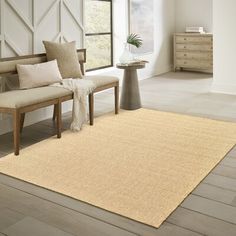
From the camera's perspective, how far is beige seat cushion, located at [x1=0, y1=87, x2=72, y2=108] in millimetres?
3033

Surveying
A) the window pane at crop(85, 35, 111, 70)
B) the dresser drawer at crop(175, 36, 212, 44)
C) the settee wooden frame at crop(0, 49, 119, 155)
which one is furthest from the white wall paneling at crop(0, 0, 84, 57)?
the dresser drawer at crop(175, 36, 212, 44)

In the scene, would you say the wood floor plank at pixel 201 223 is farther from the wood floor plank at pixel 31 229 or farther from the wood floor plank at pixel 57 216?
the wood floor plank at pixel 31 229

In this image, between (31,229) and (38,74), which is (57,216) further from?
(38,74)

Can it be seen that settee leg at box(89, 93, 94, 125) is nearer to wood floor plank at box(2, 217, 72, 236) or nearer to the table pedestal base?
the table pedestal base

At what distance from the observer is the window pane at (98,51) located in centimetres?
554

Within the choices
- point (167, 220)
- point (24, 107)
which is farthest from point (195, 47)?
point (167, 220)

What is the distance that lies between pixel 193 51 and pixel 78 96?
170 inches

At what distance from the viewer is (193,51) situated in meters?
7.32

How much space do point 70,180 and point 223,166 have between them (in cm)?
117

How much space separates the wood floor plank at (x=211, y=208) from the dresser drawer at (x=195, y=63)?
527cm

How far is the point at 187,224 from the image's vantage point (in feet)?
6.61

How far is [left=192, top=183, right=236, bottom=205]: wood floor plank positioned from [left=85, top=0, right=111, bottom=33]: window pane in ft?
11.7

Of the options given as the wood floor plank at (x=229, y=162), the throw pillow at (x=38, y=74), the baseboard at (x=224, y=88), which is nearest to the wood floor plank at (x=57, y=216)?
the wood floor plank at (x=229, y=162)

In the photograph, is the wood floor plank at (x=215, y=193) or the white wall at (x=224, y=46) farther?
the white wall at (x=224, y=46)
